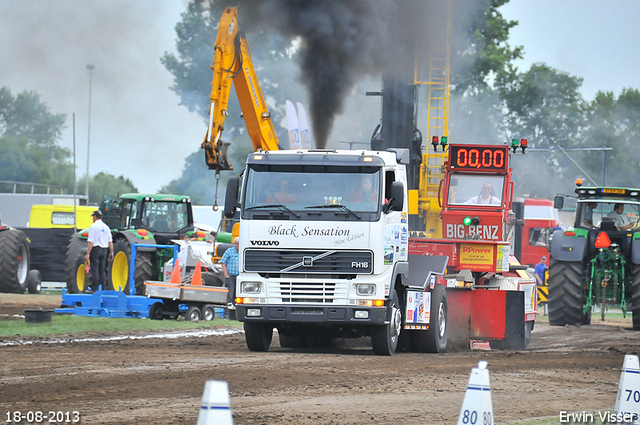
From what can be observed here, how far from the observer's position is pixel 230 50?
61.1 ft

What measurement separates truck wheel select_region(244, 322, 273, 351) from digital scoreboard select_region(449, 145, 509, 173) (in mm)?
5823

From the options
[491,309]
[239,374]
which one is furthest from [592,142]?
[239,374]

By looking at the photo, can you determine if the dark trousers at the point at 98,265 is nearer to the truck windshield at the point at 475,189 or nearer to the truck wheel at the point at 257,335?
the truck wheel at the point at 257,335

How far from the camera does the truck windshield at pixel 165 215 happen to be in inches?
837

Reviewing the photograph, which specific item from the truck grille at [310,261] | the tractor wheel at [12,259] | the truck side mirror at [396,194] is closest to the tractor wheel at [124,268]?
the tractor wheel at [12,259]

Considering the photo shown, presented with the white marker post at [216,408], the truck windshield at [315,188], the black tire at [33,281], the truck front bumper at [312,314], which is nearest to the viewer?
the white marker post at [216,408]

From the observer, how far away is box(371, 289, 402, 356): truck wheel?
41.1 feet

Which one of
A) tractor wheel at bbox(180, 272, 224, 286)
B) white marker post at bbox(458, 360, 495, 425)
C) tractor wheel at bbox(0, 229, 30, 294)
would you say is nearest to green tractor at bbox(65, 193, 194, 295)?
tractor wheel at bbox(180, 272, 224, 286)

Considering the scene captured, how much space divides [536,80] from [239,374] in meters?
56.7

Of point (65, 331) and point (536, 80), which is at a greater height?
point (536, 80)

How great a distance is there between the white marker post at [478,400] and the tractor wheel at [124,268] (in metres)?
14.6

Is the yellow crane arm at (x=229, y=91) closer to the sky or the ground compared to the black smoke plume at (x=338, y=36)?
closer to the ground

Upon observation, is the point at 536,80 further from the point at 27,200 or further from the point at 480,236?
the point at 480,236

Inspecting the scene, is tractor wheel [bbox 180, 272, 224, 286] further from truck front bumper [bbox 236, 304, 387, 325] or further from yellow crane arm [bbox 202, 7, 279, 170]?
truck front bumper [bbox 236, 304, 387, 325]
